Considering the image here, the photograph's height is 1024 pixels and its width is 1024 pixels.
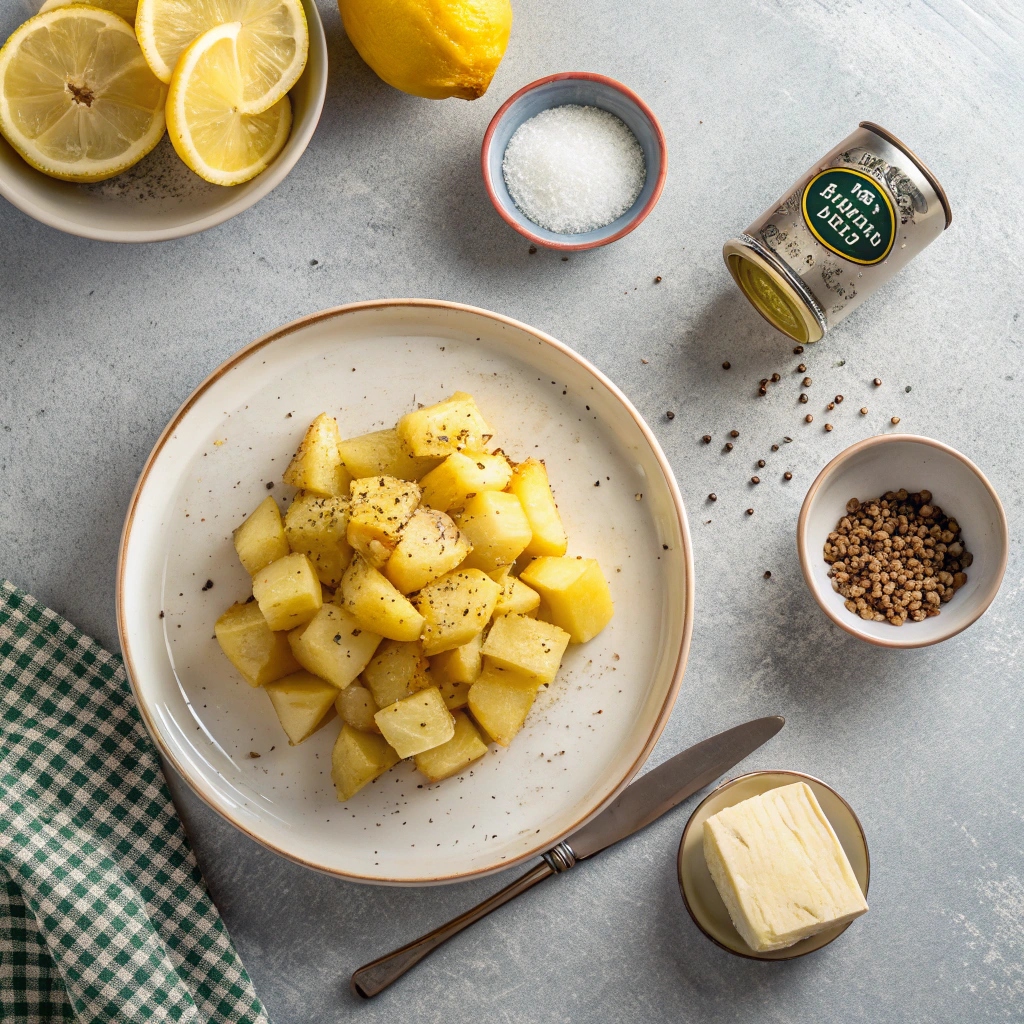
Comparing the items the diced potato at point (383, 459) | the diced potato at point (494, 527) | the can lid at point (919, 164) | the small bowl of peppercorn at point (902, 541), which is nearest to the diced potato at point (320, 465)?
the diced potato at point (383, 459)

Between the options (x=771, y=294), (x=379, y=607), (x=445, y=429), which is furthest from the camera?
(x=771, y=294)

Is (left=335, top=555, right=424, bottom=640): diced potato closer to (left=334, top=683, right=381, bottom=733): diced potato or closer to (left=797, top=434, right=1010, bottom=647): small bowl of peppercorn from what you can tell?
(left=334, top=683, right=381, bottom=733): diced potato

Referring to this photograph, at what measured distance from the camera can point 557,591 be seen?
1.56 meters

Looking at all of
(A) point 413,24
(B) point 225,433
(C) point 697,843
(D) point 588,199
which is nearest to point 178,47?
(A) point 413,24

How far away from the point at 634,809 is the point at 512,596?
1.89 ft

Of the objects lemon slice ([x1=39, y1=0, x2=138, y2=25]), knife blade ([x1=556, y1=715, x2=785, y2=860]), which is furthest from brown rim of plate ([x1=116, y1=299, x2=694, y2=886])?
lemon slice ([x1=39, y1=0, x2=138, y2=25])

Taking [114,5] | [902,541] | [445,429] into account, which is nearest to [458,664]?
[445,429]

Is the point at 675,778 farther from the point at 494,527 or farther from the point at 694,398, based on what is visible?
the point at 694,398

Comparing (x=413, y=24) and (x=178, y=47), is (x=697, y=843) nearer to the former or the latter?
(x=413, y=24)

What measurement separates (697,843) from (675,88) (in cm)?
170

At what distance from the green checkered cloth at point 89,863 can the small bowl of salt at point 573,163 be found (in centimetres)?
135

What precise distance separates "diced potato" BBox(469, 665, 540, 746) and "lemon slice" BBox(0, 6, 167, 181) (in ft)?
4.16

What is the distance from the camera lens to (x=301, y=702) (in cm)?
155

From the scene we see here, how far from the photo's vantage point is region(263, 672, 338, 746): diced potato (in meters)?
1.55
